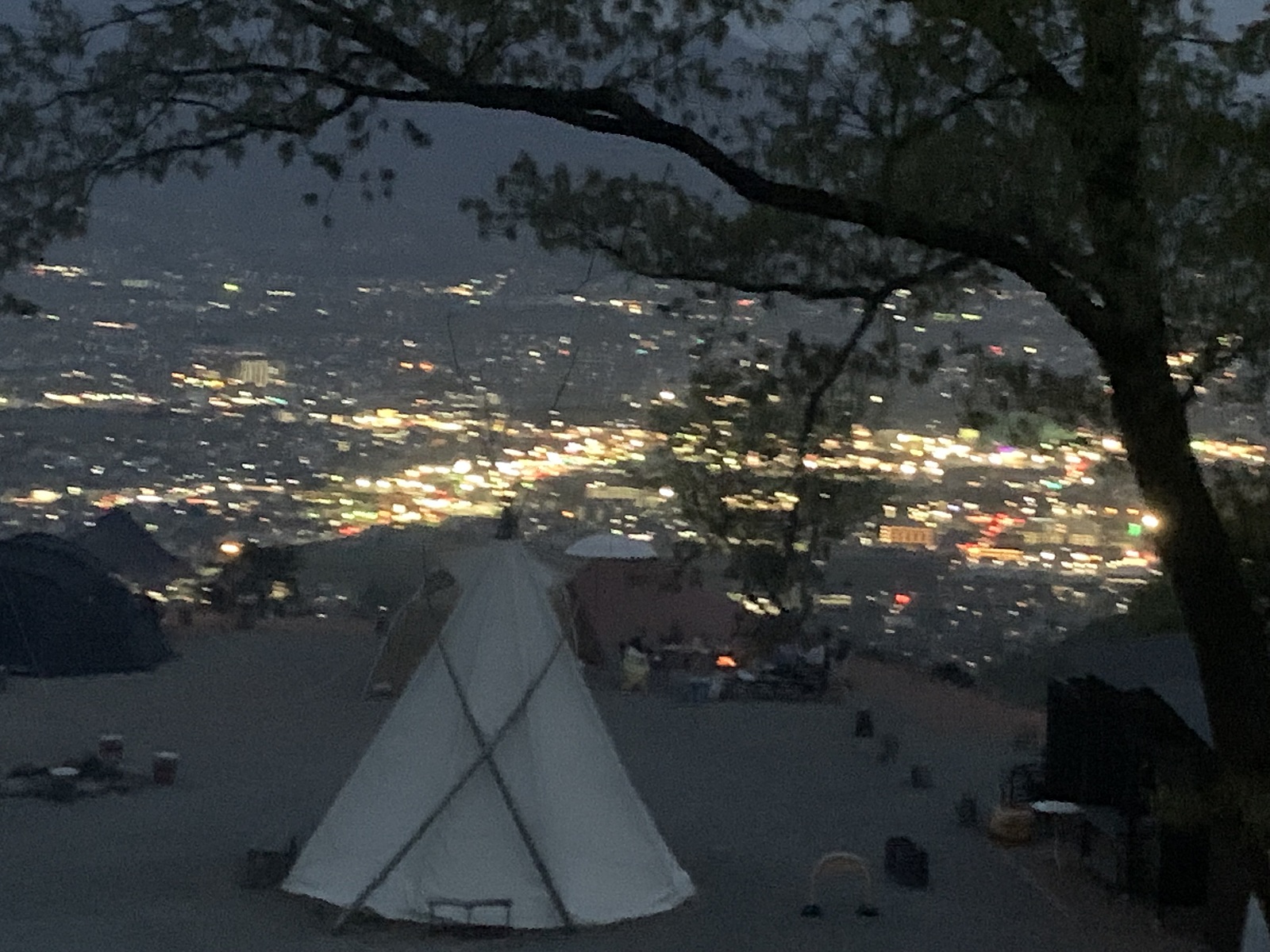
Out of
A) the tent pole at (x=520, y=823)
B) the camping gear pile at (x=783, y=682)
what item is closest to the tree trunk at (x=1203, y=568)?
the tent pole at (x=520, y=823)

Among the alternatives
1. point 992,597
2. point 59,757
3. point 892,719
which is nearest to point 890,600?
point 992,597

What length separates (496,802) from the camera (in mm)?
10586

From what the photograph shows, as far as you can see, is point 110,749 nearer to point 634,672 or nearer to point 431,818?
point 431,818

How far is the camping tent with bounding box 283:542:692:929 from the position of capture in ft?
34.4

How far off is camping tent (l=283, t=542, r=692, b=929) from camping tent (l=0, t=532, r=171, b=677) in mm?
12043

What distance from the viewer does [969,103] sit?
22.0 feet

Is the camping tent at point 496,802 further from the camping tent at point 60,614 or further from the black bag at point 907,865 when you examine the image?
the camping tent at point 60,614

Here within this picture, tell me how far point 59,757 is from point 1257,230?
12970 mm

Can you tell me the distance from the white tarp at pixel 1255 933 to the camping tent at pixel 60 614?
54.8 feet

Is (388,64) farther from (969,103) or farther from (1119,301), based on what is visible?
(1119,301)

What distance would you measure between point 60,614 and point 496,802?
1313cm

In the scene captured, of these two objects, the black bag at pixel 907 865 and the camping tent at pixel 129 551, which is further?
the camping tent at pixel 129 551

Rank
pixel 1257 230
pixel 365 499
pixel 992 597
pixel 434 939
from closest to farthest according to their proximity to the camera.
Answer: pixel 1257 230
pixel 434 939
pixel 992 597
pixel 365 499

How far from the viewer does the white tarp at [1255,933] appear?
26.3ft
